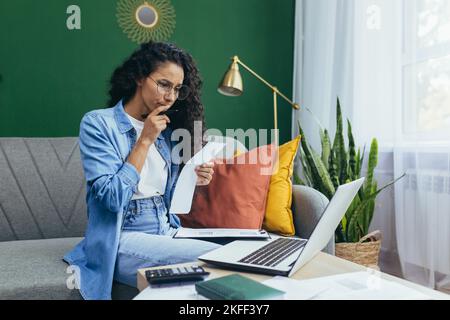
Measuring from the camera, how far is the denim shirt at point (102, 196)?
1229mm

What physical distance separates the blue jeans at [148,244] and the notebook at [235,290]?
39 centimetres

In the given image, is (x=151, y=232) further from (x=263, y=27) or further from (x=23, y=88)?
(x=263, y=27)

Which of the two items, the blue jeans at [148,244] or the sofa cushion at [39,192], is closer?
the blue jeans at [148,244]

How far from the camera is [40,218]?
188 centimetres

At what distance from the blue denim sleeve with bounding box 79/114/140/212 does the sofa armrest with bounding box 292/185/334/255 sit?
2.36 feet

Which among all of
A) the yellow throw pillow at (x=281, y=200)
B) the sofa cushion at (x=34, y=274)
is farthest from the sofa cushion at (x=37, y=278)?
the yellow throw pillow at (x=281, y=200)

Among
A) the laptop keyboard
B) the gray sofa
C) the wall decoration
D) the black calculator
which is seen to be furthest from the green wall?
the black calculator

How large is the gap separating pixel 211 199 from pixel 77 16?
58.8 inches

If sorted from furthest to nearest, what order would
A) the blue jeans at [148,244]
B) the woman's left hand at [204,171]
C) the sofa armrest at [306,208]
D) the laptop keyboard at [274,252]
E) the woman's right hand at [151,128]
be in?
the sofa armrest at [306,208]
the woman's left hand at [204,171]
the woman's right hand at [151,128]
the blue jeans at [148,244]
the laptop keyboard at [274,252]

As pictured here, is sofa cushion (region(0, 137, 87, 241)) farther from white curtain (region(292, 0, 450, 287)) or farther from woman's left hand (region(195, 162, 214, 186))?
white curtain (region(292, 0, 450, 287))

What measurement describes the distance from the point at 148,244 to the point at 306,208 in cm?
72

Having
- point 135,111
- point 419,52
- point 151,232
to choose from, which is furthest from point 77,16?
point 419,52

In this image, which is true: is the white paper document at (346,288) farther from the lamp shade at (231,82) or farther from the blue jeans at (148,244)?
the lamp shade at (231,82)

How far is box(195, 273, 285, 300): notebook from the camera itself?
0.71 meters
